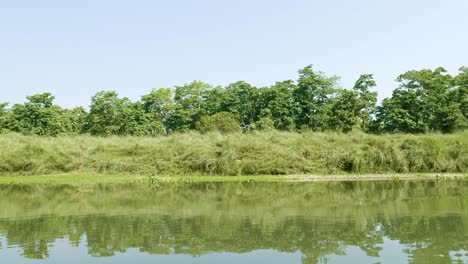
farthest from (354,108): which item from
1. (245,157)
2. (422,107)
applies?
(245,157)

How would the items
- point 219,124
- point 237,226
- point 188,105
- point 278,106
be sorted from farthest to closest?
point 188,105
point 278,106
point 219,124
point 237,226

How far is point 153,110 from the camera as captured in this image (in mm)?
62531

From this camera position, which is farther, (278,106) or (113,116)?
(113,116)

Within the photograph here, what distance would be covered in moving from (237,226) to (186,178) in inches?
576

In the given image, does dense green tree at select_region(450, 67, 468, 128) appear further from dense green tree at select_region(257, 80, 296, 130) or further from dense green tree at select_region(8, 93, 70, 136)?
dense green tree at select_region(8, 93, 70, 136)

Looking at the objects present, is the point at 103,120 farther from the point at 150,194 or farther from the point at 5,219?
the point at 5,219

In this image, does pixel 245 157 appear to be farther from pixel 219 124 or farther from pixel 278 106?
pixel 278 106

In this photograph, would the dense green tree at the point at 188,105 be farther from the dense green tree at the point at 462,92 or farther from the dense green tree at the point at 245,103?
the dense green tree at the point at 462,92

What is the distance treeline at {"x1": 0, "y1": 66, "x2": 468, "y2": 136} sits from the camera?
48875mm

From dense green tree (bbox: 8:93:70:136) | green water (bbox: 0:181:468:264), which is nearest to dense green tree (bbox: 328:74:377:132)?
green water (bbox: 0:181:468:264)

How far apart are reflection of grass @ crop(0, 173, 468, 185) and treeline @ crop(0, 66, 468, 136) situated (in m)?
19.4

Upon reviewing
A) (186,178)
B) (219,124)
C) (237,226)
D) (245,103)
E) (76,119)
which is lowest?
(237,226)

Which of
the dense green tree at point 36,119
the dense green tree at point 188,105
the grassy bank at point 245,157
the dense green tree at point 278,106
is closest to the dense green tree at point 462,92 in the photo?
the dense green tree at point 278,106

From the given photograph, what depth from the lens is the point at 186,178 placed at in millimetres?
26656
